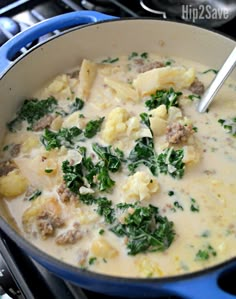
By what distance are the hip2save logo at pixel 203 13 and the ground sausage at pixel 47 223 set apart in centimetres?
91

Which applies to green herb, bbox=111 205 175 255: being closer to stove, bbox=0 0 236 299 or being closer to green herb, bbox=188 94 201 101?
stove, bbox=0 0 236 299

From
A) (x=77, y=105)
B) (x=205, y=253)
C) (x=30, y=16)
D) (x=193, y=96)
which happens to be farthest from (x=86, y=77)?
(x=205, y=253)

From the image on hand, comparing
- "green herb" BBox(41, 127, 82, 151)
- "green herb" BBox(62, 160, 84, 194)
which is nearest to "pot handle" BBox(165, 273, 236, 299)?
"green herb" BBox(62, 160, 84, 194)

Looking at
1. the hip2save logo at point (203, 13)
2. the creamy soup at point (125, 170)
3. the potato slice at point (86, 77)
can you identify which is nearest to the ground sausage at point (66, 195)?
the creamy soup at point (125, 170)

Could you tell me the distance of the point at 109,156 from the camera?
1272mm

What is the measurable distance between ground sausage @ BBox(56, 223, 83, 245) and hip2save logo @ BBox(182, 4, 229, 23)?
0.92 metres

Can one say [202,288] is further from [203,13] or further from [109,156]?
[203,13]

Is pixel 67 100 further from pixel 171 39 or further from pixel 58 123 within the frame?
pixel 171 39

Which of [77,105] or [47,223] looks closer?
[47,223]

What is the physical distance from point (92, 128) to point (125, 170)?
170mm

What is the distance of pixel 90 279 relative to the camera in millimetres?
905

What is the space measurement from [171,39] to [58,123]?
488 millimetres

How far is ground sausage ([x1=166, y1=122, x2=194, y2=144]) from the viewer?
4.22 feet

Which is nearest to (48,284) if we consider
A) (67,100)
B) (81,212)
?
(81,212)
